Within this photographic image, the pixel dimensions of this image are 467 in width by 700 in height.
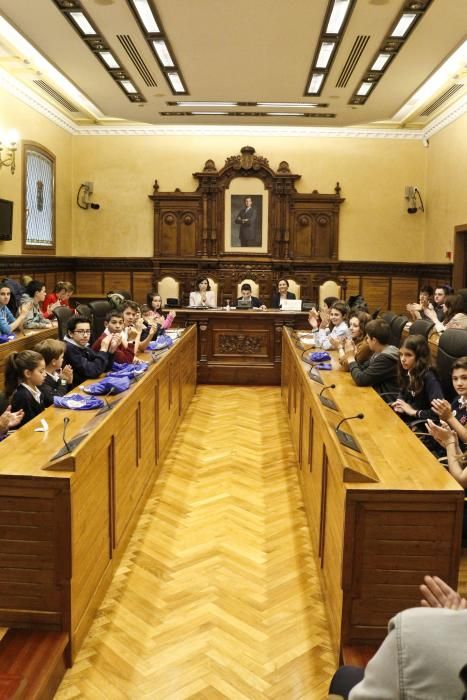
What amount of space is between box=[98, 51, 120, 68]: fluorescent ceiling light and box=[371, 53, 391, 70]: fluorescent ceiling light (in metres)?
3.27

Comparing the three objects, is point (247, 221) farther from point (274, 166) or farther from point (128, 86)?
point (128, 86)

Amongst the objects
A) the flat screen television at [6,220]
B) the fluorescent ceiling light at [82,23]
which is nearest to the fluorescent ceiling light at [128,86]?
the fluorescent ceiling light at [82,23]

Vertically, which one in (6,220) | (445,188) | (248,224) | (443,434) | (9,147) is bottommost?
(443,434)

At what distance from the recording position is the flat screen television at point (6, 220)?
9472mm

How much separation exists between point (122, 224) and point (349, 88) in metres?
5.52

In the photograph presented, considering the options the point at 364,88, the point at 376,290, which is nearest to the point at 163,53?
the point at 364,88

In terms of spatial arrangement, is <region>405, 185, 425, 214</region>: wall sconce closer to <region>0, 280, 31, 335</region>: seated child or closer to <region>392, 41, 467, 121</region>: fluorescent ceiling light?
<region>392, 41, 467, 121</region>: fluorescent ceiling light

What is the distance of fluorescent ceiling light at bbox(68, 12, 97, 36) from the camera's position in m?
6.80

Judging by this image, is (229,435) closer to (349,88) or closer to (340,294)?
(349,88)

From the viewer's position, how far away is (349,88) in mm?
9398

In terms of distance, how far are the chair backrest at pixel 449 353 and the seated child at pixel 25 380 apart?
280 cm

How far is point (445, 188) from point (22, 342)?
804 centimetres

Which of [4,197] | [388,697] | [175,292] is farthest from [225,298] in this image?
[388,697]

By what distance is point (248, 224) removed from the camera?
12.9m
